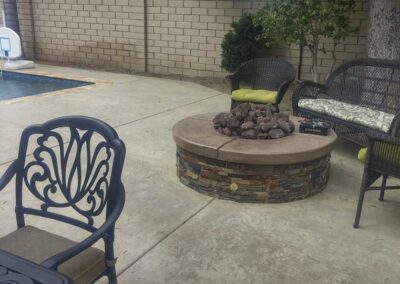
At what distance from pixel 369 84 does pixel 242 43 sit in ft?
9.52

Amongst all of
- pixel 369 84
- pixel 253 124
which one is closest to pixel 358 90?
pixel 369 84

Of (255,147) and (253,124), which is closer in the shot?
(255,147)

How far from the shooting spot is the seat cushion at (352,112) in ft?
12.0

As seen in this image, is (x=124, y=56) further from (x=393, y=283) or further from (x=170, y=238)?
(x=393, y=283)

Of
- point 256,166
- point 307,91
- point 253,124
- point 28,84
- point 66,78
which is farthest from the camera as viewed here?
point 28,84

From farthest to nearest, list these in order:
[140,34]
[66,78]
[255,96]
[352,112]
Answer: [140,34] < [66,78] < [255,96] < [352,112]

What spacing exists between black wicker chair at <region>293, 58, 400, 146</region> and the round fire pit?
70 centimetres

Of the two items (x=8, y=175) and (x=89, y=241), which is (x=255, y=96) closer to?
(x=8, y=175)

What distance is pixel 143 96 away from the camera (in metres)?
6.64

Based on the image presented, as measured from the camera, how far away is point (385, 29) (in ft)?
15.0

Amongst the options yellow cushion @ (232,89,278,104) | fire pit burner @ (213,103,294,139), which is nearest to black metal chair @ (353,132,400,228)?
fire pit burner @ (213,103,294,139)

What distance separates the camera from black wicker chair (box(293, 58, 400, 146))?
3938 mm

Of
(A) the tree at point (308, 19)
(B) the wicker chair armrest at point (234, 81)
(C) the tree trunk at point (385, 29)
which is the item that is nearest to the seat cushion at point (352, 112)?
(C) the tree trunk at point (385, 29)

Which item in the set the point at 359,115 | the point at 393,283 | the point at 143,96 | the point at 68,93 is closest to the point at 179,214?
the point at 393,283
